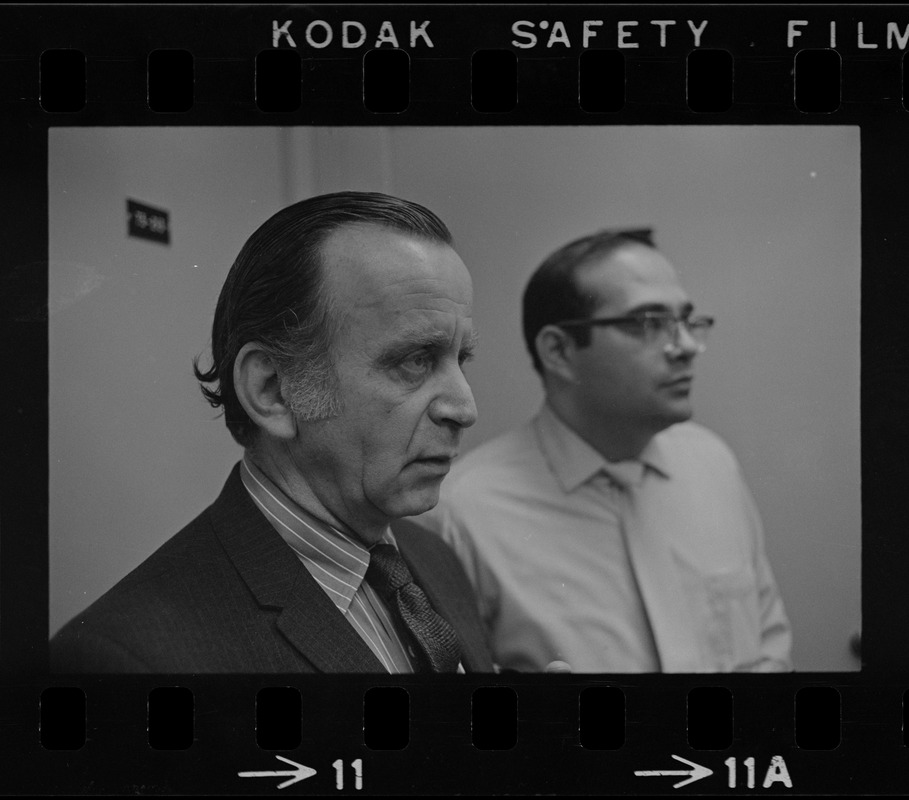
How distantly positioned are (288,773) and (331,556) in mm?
455

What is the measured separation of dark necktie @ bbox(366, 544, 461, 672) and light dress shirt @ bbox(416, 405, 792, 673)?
97 mm

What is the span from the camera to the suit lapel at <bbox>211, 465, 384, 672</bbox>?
85.6 inches

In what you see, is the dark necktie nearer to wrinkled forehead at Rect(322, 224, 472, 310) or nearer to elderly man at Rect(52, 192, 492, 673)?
elderly man at Rect(52, 192, 492, 673)

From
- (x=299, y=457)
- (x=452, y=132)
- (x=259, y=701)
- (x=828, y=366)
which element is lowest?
(x=259, y=701)

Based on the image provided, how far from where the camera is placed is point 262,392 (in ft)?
7.35

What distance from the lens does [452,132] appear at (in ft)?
7.53

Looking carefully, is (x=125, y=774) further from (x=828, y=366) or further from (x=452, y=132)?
(x=828, y=366)

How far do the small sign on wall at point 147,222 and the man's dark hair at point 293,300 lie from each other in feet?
0.55

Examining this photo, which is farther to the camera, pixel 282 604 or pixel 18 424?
pixel 18 424

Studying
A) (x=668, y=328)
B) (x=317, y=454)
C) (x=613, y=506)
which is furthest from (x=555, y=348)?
(x=317, y=454)

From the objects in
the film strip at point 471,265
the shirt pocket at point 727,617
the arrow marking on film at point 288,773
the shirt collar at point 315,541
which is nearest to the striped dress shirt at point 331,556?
the shirt collar at point 315,541

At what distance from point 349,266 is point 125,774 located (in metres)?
1.10

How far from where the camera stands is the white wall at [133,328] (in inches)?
90.0
